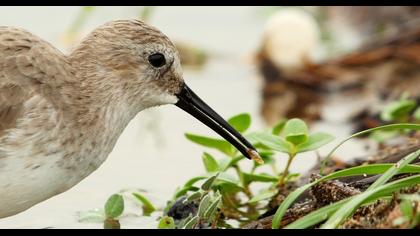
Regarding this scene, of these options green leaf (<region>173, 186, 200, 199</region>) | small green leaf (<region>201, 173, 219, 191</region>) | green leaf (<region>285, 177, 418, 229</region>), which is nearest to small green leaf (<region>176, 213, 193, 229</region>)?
small green leaf (<region>201, 173, 219, 191</region>)

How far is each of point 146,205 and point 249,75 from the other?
193 inches

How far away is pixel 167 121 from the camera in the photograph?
28.3ft

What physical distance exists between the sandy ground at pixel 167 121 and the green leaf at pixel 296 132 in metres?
1.00

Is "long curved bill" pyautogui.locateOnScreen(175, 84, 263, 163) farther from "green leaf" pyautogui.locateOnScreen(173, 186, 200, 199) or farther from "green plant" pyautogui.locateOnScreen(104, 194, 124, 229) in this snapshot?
"green plant" pyautogui.locateOnScreen(104, 194, 124, 229)

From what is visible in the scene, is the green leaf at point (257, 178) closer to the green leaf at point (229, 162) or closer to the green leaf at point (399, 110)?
the green leaf at point (229, 162)

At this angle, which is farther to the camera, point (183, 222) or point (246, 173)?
point (246, 173)

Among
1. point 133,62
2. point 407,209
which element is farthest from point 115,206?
point 407,209

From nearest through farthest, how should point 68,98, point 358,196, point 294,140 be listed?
point 358,196 → point 68,98 → point 294,140

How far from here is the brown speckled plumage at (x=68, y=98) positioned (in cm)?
466

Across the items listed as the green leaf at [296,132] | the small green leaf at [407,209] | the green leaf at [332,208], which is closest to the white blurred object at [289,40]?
the green leaf at [296,132]

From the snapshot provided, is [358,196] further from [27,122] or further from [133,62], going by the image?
[133,62]

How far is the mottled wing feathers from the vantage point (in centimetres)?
477

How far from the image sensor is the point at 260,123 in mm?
8570
